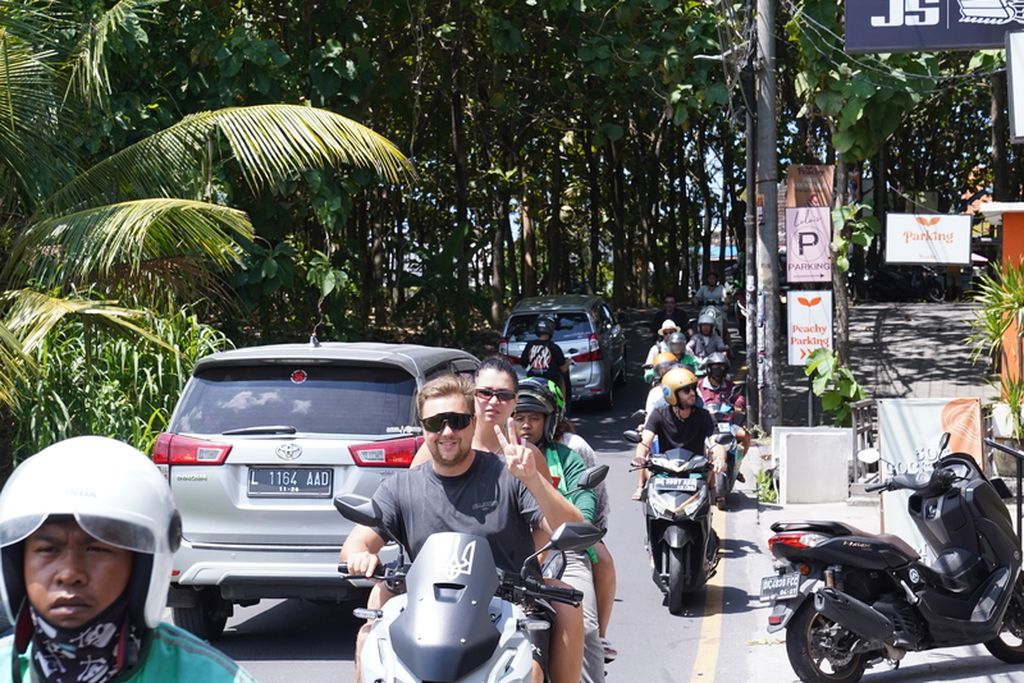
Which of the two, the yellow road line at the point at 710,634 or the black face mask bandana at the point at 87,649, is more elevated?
the black face mask bandana at the point at 87,649

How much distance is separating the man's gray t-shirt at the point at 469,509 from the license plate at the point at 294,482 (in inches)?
109

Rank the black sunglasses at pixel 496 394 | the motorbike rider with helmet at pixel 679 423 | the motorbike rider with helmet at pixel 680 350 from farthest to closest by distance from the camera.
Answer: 1. the motorbike rider with helmet at pixel 680 350
2. the motorbike rider with helmet at pixel 679 423
3. the black sunglasses at pixel 496 394

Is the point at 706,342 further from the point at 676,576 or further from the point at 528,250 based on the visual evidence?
the point at 528,250

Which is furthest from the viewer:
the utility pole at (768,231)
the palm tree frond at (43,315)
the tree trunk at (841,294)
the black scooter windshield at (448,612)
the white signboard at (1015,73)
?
the utility pole at (768,231)

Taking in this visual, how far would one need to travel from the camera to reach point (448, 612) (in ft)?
13.2

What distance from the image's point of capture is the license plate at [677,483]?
942 centimetres

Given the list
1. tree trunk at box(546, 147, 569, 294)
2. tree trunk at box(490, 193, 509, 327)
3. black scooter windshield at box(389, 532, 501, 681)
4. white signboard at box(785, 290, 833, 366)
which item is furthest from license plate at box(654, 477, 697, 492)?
tree trunk at box(546, 147, 569, 294)

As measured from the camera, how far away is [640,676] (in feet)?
26.0

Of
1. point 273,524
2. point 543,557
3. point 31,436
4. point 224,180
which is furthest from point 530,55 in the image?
point 543,557

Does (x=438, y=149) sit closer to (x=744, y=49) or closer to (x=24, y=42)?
(x=744, y=49)

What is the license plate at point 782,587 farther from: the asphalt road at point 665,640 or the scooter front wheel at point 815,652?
the asphalt road at point 665,640

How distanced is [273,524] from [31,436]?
532 cm

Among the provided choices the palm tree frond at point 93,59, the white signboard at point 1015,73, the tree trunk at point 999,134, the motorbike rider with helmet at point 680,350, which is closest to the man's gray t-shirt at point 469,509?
the palm tree frond at point 93,59

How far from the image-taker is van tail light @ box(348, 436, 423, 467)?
305 inches
